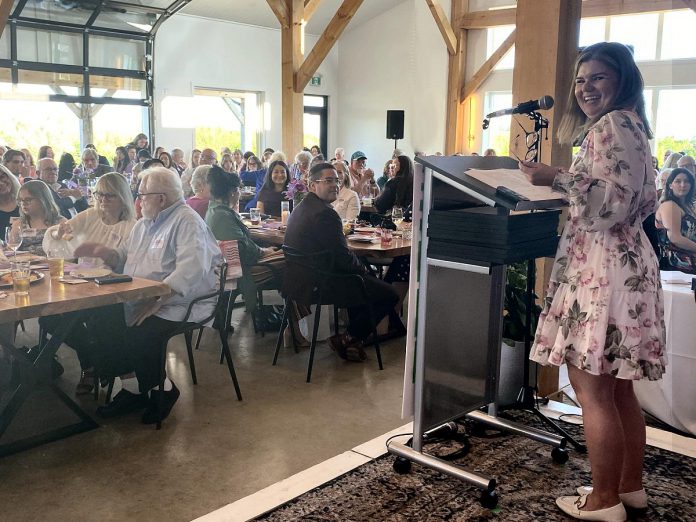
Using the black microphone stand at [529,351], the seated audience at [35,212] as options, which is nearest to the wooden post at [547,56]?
the black microphone stand at [529,351]

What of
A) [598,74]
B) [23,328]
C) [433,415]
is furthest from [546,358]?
[23,328]

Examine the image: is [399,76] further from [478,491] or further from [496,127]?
[478,491]

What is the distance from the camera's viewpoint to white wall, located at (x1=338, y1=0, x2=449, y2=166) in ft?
43.1

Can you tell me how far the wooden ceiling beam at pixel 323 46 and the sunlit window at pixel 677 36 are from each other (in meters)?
5.18

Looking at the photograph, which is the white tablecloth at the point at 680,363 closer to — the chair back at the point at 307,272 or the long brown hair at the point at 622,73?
the long brown hair at the point at 622,73

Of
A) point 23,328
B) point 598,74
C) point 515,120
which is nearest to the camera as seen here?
point 598,74

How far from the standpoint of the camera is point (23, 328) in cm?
486

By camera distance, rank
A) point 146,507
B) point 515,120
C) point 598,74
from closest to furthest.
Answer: point 598,74 < point 146,507 < point 515,120

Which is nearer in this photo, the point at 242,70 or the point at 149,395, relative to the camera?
the point at 149,395

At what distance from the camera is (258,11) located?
11.6 m

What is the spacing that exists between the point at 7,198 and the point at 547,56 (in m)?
3.58

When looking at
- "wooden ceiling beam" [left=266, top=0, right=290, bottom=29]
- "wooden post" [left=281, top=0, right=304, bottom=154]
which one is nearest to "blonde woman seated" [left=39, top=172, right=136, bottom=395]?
"wooden post" [left=281, top=0, right=304, bottom=154]

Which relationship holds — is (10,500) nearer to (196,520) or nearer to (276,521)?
(196,520)

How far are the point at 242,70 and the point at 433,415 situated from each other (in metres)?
10.5
